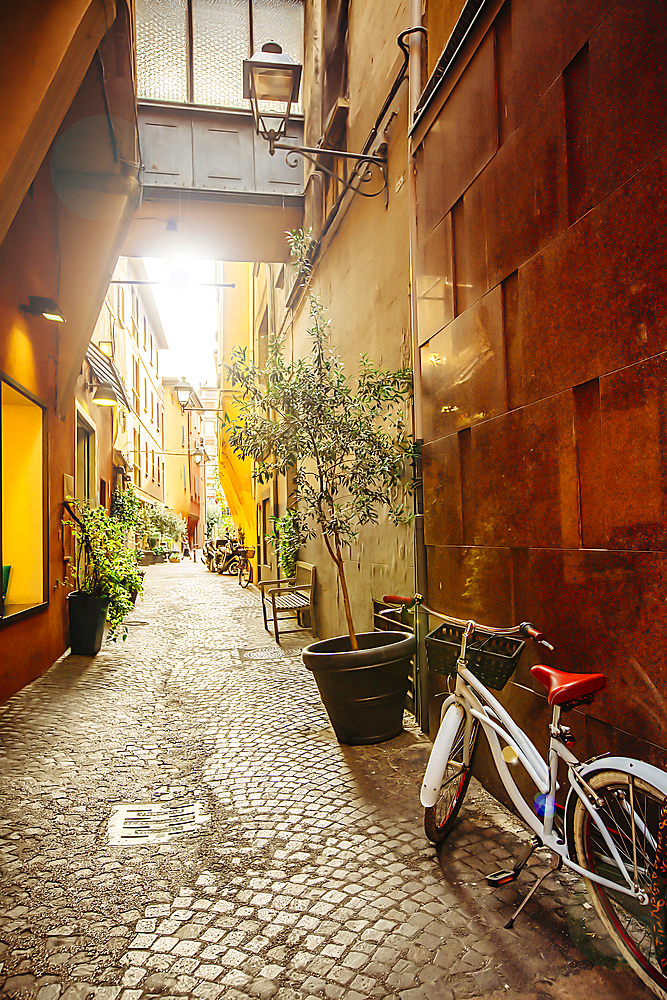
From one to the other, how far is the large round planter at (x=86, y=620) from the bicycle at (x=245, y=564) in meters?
9.27

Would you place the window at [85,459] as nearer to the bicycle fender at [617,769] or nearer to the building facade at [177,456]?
the bicycle fender at [617,769]

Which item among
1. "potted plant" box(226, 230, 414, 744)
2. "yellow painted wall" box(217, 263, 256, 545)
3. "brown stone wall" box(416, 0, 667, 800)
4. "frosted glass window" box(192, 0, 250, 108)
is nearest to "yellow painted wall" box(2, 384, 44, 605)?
"potted plant" box(226, 230, 414, 744)

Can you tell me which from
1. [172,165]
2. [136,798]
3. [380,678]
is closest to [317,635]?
[380,678]

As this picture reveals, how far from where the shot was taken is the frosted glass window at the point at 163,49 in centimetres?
883

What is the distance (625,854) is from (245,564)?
51.1 ft

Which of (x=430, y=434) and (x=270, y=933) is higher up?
(x=430, y=434)

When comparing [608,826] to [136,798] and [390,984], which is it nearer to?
[390,984]

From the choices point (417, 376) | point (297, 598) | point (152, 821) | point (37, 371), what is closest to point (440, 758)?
point (152, 821)

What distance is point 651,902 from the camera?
1860 mm

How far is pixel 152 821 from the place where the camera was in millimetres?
3221

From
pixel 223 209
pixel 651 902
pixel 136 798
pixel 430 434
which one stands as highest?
pixel 223 209

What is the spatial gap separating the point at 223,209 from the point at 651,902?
9319 millimetres

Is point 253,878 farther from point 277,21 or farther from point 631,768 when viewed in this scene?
point 277,21

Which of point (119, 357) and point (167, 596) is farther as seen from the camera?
point (119, 357)
